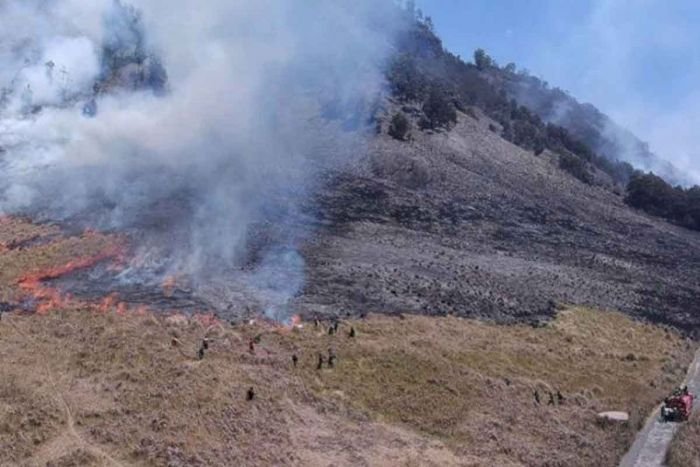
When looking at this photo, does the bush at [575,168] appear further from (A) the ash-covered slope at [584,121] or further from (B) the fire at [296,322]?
(B) the fire at [296,322]

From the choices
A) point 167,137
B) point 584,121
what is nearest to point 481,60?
point 584,121

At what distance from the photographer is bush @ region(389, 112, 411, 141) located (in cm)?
7231

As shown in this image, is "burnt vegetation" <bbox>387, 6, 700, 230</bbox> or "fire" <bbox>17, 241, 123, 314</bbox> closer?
"fire" <bbox>17, 241, 123, 314</bbox>

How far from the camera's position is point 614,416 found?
30359mm

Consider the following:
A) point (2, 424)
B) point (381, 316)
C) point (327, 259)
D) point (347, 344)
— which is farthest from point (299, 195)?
point (2, 424)

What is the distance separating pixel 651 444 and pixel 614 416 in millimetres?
2552

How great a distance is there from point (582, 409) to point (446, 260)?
1924 centimetres

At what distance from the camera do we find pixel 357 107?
77.2 m

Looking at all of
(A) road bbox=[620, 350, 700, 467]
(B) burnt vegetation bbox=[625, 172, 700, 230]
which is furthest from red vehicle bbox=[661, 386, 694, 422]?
(B) burnt vegetation bbox=[625, 172, 700, 230]

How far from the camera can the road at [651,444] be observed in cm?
2644

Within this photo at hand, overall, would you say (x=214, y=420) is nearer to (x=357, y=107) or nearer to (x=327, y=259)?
(x=327, y=259)

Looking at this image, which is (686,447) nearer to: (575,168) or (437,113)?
(437,113)

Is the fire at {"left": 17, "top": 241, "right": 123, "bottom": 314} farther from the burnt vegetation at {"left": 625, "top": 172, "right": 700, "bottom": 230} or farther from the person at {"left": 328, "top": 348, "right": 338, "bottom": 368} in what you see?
the burnt vegetation at {"left": 625, "top": 172, "right": 700, "bottom": 230}

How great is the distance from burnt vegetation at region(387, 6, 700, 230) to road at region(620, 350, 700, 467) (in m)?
46.1
